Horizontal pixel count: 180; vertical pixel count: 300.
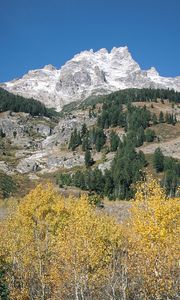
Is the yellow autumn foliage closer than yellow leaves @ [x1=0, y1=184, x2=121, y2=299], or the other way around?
the yellow autumn foliage

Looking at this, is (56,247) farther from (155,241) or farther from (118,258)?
(155,241)

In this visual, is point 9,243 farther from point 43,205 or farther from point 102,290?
point 43,205

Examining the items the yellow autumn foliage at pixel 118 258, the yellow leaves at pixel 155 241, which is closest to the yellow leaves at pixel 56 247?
the yellow autumn foliage at pixel 118 258

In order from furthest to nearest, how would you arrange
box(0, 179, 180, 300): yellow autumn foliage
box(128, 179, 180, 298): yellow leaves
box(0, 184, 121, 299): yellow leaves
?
1. box(0, 184, 121, 299): yellow leaves
2. box(0, 179, 180, 300): yellow autumn foliage
3. box(128, 179, 180, 298): yellow leaves

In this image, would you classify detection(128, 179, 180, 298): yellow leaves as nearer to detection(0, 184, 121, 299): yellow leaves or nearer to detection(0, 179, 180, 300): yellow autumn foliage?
detection(0, 179, 180, 300): yellow autumn foliage

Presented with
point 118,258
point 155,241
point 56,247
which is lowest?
point 56,247

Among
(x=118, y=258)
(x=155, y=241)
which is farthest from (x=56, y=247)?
(x=155, y=241)

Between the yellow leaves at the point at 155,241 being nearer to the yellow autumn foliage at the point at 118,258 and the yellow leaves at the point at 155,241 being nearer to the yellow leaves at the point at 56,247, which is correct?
the yellow autumn foliage at the point at 118,258

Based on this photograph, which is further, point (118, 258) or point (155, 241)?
point (118, 258)

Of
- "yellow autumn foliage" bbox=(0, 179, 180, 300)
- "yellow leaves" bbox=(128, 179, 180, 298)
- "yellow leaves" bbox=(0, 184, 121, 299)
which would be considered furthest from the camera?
"yellow leaves" bbox=(0, 184, 121, 299)

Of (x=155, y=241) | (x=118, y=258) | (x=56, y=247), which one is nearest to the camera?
(x=155, y=241)

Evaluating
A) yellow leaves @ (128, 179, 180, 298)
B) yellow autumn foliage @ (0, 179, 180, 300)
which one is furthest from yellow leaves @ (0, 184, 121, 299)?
yellow leaves @ (128, 179, 180, 298)

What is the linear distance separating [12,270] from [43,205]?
60.6ft

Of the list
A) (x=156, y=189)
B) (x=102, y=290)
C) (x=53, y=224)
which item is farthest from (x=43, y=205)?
(x=156, y=189)
